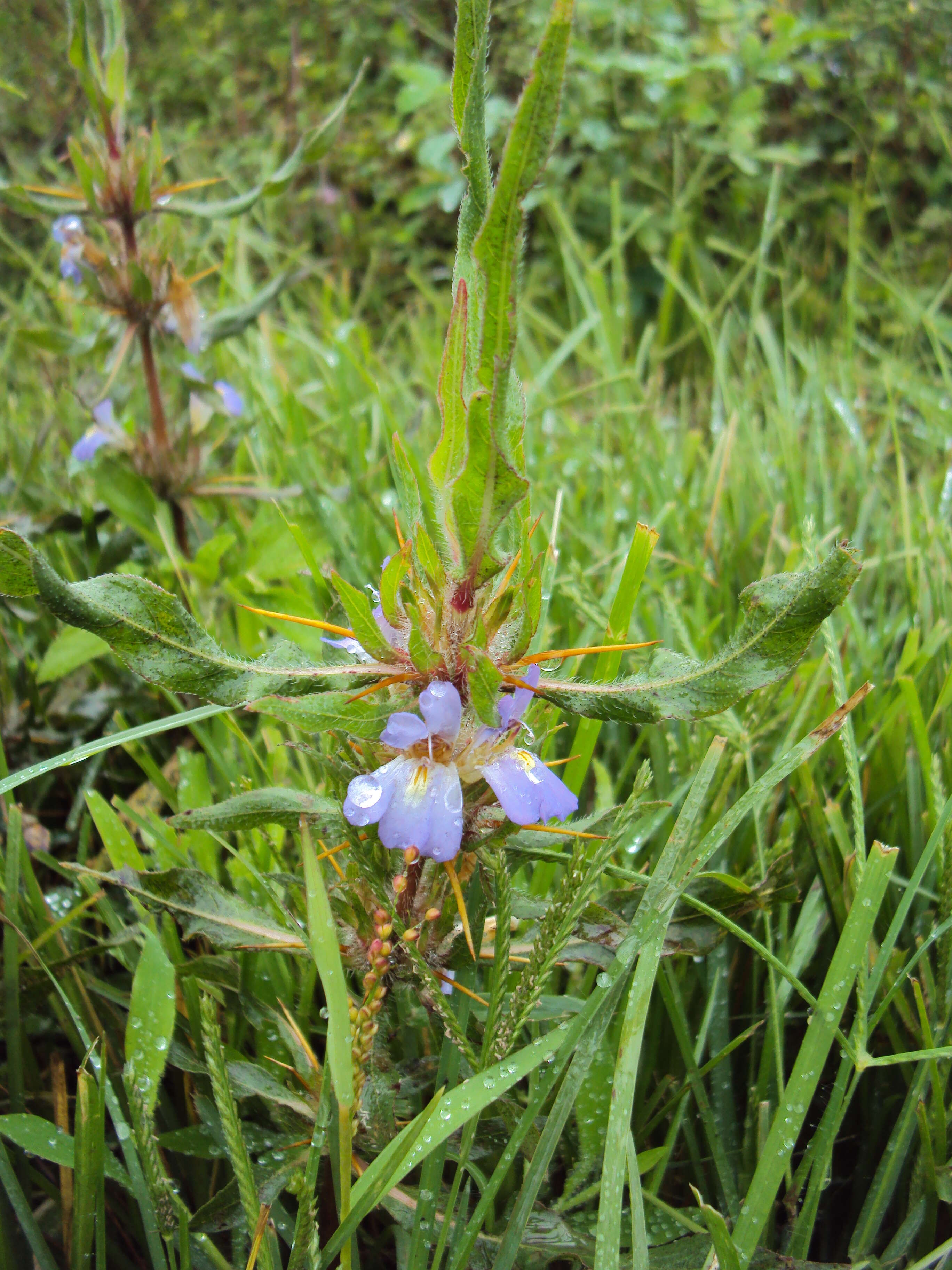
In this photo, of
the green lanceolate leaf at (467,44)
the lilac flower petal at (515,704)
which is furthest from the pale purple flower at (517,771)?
the green lanceolate leaf at (467,44)

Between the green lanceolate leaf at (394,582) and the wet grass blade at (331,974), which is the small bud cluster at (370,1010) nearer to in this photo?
the wet grass blade at (331,974)

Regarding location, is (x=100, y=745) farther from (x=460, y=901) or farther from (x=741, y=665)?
(x=741, y=665)

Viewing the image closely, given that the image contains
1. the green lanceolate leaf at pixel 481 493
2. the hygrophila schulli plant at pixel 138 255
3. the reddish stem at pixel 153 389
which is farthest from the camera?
the reddish stem at pixel 153 389

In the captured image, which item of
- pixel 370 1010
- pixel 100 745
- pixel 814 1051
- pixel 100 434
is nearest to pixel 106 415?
pixel 100 434

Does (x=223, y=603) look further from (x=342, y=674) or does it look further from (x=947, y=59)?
(x=947, y=59)

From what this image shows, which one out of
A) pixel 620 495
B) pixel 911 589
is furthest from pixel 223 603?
pixel 911 589

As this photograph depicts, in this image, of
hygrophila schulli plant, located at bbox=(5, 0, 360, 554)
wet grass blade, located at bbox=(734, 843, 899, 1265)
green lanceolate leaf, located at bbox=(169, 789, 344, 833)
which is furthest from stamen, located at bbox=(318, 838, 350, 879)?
hygrophila schulli plant, located at bbox=(5, 0, 360, 554)
